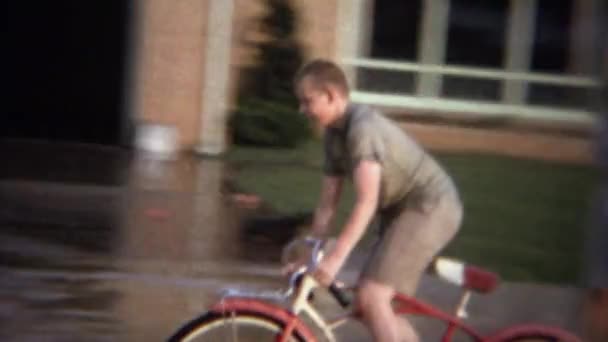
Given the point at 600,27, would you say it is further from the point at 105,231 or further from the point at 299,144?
the point at 299,144

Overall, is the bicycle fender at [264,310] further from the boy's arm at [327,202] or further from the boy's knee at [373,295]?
the boy's arm at [327,202]

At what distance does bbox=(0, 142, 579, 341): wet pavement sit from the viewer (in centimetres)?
704

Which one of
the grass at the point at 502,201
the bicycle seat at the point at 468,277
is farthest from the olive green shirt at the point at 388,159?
the grass at the point at 502,201

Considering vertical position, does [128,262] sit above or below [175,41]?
below

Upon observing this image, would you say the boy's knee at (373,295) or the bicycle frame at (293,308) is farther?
the boy's knee at (373,295)

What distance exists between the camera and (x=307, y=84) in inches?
195

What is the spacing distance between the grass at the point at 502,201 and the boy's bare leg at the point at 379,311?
3.45 metres

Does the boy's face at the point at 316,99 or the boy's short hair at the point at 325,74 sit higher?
the boy's short hair at the point at 325,74

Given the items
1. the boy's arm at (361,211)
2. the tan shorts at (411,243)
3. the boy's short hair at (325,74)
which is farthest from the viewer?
the tan shorts at (411,243)

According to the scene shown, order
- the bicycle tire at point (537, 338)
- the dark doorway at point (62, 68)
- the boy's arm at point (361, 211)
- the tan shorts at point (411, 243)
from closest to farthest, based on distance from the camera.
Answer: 1. the boy's arm at point (361, 211)
2. the tan shorts at point (411, 243)
3. the bicycle tire at point (537, 338)
4. the dark doorway at point (62, 68)

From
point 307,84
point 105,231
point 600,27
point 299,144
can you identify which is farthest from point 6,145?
point 600,27

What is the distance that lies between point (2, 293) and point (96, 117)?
7121 millimetres

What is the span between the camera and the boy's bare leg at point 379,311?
5.03m

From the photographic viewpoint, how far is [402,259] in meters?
5.07
